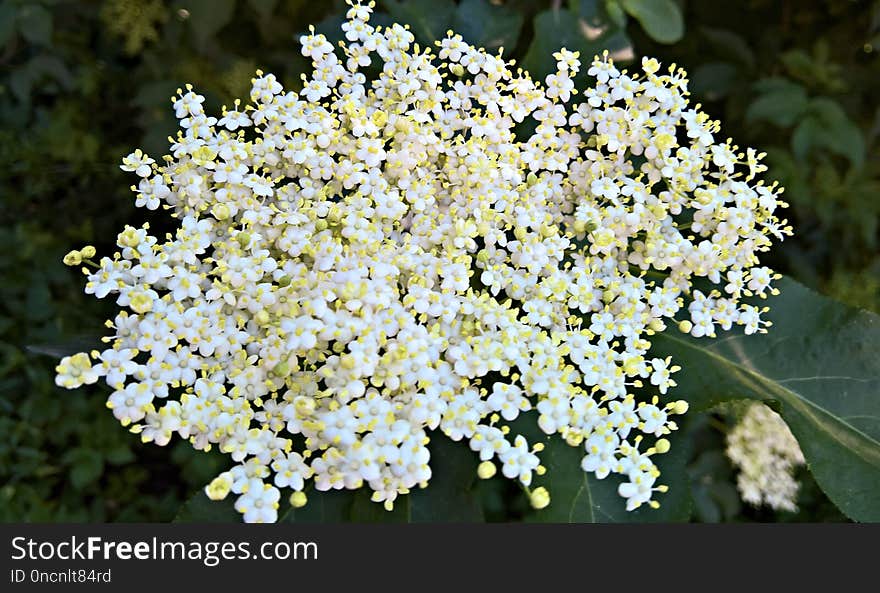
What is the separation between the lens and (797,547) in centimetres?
63

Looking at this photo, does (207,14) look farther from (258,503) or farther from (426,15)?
(258,503)

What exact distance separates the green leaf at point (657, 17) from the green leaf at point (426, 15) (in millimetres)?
243

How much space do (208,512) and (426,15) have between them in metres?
0.69

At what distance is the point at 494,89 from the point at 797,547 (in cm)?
50

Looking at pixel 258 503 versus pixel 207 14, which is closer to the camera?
pixel 258 503

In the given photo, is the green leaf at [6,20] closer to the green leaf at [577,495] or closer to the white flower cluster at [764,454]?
the green leaf at [577,495]

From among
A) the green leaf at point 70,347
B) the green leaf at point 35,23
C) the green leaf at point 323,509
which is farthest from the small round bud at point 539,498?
the green leaf at point 35,23

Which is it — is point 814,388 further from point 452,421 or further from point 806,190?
point 806,190

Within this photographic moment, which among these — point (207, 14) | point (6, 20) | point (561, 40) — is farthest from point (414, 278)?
point (6, 20)

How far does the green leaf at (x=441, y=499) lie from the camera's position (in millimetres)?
591

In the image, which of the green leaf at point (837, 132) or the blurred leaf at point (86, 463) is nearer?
the green leaf at point (837, 132)

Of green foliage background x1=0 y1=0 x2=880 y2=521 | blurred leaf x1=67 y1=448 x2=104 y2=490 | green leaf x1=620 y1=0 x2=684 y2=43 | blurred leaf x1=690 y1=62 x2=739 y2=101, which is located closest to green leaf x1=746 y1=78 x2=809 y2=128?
green foliage background x1=0 y1=0 x2=880 y2=521

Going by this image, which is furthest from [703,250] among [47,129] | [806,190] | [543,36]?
[47,129]

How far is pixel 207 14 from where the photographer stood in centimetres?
114
